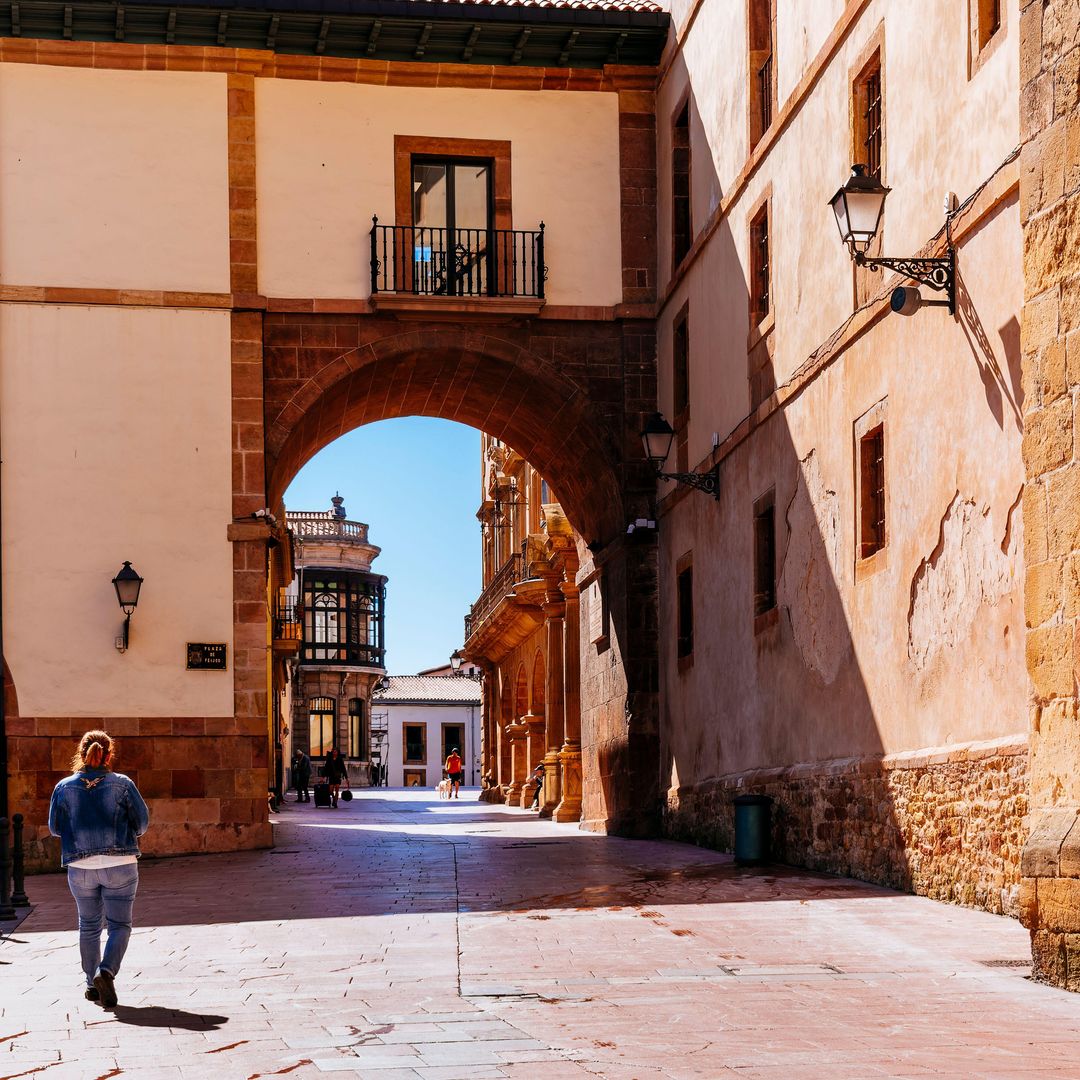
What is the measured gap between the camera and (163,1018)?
764 centimetres

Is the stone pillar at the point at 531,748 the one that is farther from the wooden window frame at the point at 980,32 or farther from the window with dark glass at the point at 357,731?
the window with dark glass at the point at 357,731

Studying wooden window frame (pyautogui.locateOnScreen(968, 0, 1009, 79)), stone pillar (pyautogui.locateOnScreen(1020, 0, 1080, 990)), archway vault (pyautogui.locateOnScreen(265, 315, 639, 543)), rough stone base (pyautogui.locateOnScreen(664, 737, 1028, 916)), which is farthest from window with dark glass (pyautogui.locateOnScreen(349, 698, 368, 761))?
stone pillar (pyautogui.locateOnScreen(1020, 0, 1080, 990))

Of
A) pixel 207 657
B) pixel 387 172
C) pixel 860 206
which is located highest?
pixel 387 172

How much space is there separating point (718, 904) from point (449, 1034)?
5193 mm

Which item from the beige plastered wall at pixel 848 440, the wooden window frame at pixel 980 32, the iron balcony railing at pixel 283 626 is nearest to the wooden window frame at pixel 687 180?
the beige plastered wall at pixel 848 440

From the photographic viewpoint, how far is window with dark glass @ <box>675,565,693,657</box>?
20.0 metres

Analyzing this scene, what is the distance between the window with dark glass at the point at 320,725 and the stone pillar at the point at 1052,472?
64.5 metres

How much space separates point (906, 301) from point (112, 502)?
11.0 m

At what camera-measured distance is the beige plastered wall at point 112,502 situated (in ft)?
63.8

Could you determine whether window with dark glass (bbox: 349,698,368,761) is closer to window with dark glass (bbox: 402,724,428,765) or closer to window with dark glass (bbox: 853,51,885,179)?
window with dark glass (bbox: 402,724,428,765)

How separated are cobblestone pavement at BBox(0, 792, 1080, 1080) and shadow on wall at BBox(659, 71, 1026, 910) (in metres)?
0.46

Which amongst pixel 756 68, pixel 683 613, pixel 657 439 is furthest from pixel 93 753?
pixel 683 613

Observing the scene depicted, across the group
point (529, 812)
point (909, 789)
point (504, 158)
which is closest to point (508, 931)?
point (909, 789)

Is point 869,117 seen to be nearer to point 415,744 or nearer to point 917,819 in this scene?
point 917,819
